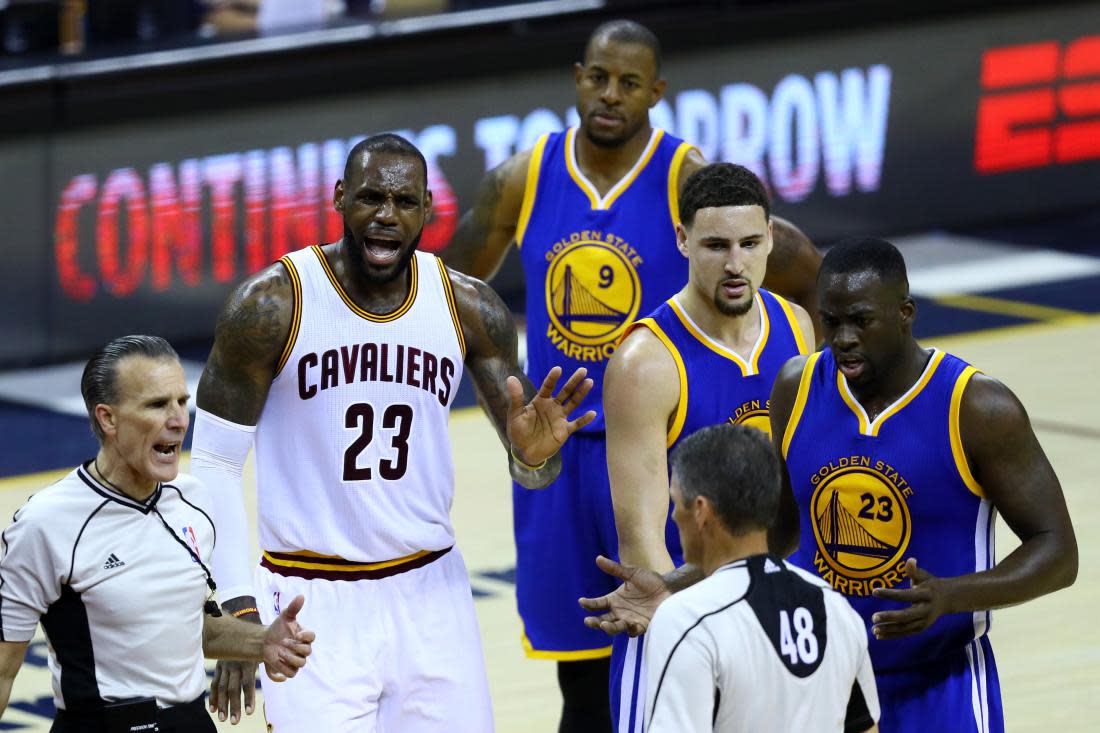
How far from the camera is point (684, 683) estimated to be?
4215mm

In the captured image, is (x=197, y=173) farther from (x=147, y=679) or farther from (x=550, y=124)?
(x=147, y=679)

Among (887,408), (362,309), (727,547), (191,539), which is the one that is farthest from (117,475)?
(887,408)

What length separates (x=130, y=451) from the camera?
5191mm

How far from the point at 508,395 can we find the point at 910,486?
1.19 m

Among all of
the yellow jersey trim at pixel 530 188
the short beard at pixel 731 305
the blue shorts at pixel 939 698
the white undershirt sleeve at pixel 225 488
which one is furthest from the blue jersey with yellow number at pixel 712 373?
the yellow jersey trim at pixel 530 188

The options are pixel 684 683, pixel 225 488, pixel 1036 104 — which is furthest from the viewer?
pixel 1036 104

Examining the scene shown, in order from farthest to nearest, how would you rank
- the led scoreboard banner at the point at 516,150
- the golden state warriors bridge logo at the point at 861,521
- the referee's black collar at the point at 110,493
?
the led scoreboard banner at the point at 516,150 < the golden state warriors bridge logo at the point at 861,521 < the referee's black collar at the point at 110,493

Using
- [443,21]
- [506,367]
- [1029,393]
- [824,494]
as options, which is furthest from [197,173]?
[824,494]

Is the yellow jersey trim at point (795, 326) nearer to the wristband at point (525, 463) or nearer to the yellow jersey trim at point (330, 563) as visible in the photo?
the wristband at point (525, 463)

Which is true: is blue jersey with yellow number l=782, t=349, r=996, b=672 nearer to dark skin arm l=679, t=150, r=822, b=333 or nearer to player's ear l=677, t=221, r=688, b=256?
player's ear l=677, t=221, r=688, b=256

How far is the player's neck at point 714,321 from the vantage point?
612 centimetres

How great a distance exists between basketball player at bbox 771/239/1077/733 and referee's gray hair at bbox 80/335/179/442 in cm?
157

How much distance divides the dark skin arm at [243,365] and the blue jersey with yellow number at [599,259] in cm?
169

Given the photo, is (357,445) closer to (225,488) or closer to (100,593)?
(225,488)
